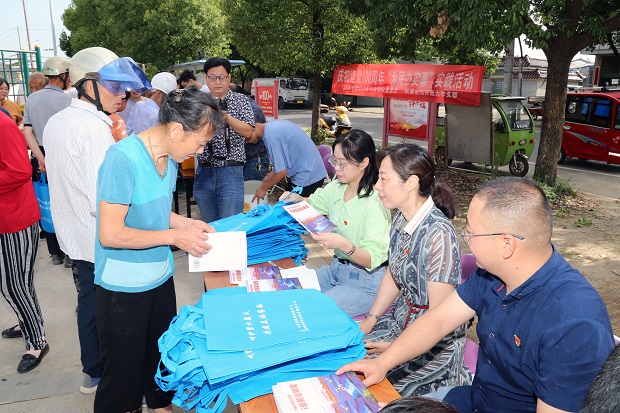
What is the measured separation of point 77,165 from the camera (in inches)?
105

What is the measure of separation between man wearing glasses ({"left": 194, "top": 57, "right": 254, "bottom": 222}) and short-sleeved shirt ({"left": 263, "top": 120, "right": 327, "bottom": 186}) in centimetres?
49

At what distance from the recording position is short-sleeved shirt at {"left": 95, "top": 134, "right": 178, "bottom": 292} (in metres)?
2.02

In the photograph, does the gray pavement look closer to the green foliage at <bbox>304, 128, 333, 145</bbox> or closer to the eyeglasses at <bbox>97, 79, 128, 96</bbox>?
the eyeglasses at <bbox>97, 79, 128, 96</bbox>

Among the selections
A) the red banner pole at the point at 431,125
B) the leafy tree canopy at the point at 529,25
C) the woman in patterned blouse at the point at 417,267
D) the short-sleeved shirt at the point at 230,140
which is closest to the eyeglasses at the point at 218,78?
the short-sleeved shirt at the point at 230,140

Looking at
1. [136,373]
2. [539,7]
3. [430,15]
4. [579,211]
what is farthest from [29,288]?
[539,7]

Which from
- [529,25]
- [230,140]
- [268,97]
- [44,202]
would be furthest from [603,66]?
[44,202]

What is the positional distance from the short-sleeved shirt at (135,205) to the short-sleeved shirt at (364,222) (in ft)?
3.60

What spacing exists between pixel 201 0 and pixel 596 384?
28567 millimetres

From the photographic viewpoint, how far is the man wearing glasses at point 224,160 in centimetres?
409

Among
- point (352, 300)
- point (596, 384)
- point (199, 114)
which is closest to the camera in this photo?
point (596, 384)

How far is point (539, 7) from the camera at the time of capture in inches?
321

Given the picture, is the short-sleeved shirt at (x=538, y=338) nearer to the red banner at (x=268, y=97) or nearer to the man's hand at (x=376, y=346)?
the man's hand at (x=376, y=346)

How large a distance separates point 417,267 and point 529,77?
28705mm

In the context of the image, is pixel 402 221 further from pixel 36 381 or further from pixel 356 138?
pixel 36 381
